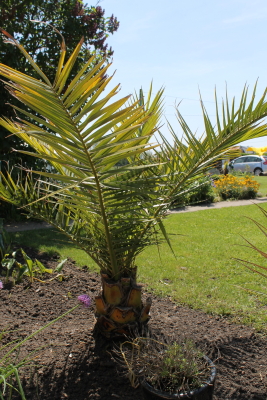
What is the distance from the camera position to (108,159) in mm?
Result: 1904

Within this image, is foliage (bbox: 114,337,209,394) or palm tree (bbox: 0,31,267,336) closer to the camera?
palm tree (bbox: 0,31,267,336)

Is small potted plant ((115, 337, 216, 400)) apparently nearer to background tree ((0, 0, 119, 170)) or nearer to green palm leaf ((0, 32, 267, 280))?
green palm leaf ((0, 32, 267, 280))

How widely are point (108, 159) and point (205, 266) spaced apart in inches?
137

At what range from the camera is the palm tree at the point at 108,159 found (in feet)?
5.52

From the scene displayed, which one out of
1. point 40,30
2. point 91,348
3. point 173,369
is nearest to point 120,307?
point 91,348

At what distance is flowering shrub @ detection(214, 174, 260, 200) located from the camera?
497 inches

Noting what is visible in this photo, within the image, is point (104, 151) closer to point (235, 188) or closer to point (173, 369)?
point (173, 369)

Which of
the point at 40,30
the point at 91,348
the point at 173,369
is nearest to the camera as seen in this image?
the point at 173,369

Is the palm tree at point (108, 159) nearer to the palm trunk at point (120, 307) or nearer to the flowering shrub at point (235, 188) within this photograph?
the palm trunk at point (120, 307)

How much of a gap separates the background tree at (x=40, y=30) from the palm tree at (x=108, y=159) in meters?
5.92

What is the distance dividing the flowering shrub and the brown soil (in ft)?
30.8

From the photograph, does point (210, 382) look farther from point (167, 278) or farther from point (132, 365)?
point (167, 278)

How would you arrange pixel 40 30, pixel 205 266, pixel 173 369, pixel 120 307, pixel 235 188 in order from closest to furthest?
pixel 173 369 → pixel 120 307 → pixel 205 266 → pixel 40 30 → pixel 235 188

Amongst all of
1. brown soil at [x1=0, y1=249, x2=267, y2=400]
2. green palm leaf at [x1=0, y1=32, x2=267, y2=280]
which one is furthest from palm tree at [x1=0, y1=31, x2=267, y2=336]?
brown soil at [x1=0, y1=249, x2=267, y2=400]
